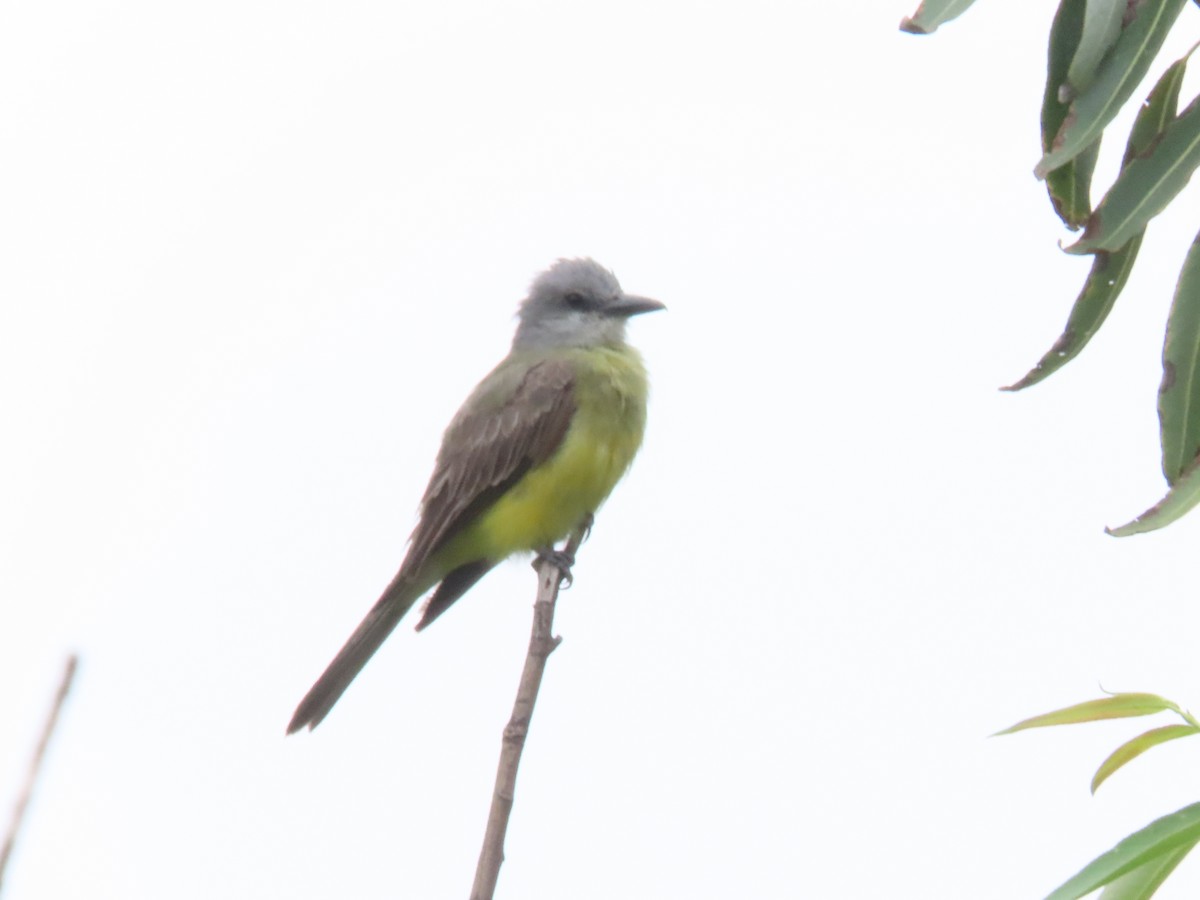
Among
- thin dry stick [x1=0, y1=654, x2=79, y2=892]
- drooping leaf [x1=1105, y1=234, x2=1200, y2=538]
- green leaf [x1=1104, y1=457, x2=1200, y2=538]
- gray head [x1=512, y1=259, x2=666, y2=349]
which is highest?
gray head [x1=512, y1=259, x2=666, y2=349]

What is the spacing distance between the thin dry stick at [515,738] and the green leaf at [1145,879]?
826mm

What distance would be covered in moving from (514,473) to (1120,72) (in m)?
3.16

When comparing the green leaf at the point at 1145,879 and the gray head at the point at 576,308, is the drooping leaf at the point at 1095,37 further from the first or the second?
the gray head at the point at 576,308

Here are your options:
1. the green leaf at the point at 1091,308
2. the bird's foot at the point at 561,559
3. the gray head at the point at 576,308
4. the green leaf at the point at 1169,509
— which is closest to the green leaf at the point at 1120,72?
the green leaf at the point at 1091,308

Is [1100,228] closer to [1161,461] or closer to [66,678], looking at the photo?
[1161,461]

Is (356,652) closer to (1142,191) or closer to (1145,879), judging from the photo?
(1142,191)

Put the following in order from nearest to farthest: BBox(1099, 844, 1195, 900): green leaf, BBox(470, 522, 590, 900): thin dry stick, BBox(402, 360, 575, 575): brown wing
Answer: BBox(470, 522, 590, 900): thin dry stick < BBox(1099, 844, 1195, 900): green leaf < BBox(402, 360, 575, 575): brown wing

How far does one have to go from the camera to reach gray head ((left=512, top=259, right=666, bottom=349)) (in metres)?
6.65

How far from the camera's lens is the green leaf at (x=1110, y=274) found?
3125mm

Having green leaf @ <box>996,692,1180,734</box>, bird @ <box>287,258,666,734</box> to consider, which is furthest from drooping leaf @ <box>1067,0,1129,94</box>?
bird @ <box>287,258,666,734</box>

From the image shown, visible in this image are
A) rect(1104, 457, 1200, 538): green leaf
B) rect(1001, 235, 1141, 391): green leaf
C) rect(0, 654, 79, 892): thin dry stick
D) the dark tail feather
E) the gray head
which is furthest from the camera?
the gray head

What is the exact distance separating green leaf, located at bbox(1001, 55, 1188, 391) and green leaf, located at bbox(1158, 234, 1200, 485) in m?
0.14

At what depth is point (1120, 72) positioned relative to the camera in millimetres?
3111

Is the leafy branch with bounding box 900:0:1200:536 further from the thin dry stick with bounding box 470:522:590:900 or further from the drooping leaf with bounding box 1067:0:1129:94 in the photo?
the thin dry stick with bounding box 470:522:590:900
